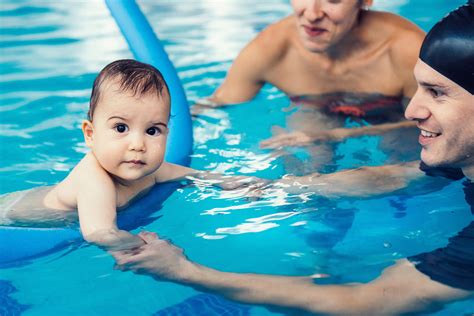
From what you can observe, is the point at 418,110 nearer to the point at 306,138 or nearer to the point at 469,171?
the point at 469,171

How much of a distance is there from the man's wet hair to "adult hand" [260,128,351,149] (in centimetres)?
109

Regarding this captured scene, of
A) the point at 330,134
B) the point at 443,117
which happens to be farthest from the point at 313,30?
the point at 443,117

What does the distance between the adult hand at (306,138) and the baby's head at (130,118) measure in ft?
3.54

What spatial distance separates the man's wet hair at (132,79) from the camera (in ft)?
8.59

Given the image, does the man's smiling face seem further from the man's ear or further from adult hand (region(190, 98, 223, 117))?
adult hand (region(190, 98, 223, 117))

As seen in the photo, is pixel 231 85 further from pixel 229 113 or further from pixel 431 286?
pixel 431 286

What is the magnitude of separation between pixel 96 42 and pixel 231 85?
2134 mm

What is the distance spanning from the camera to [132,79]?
263 centimetres

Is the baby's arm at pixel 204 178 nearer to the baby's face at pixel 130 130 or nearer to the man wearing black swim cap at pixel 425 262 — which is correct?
the baby's face at pixel 130 130

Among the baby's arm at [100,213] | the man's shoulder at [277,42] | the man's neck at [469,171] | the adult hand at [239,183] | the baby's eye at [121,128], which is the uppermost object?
the baby's eye at [121,128]

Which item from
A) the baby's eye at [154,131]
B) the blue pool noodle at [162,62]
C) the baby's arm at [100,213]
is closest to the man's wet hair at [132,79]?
the baby's eye at [154,131]

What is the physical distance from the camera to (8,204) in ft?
9.78

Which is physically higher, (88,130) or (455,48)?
(455,48)

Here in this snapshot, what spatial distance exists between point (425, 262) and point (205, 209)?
955 mm
